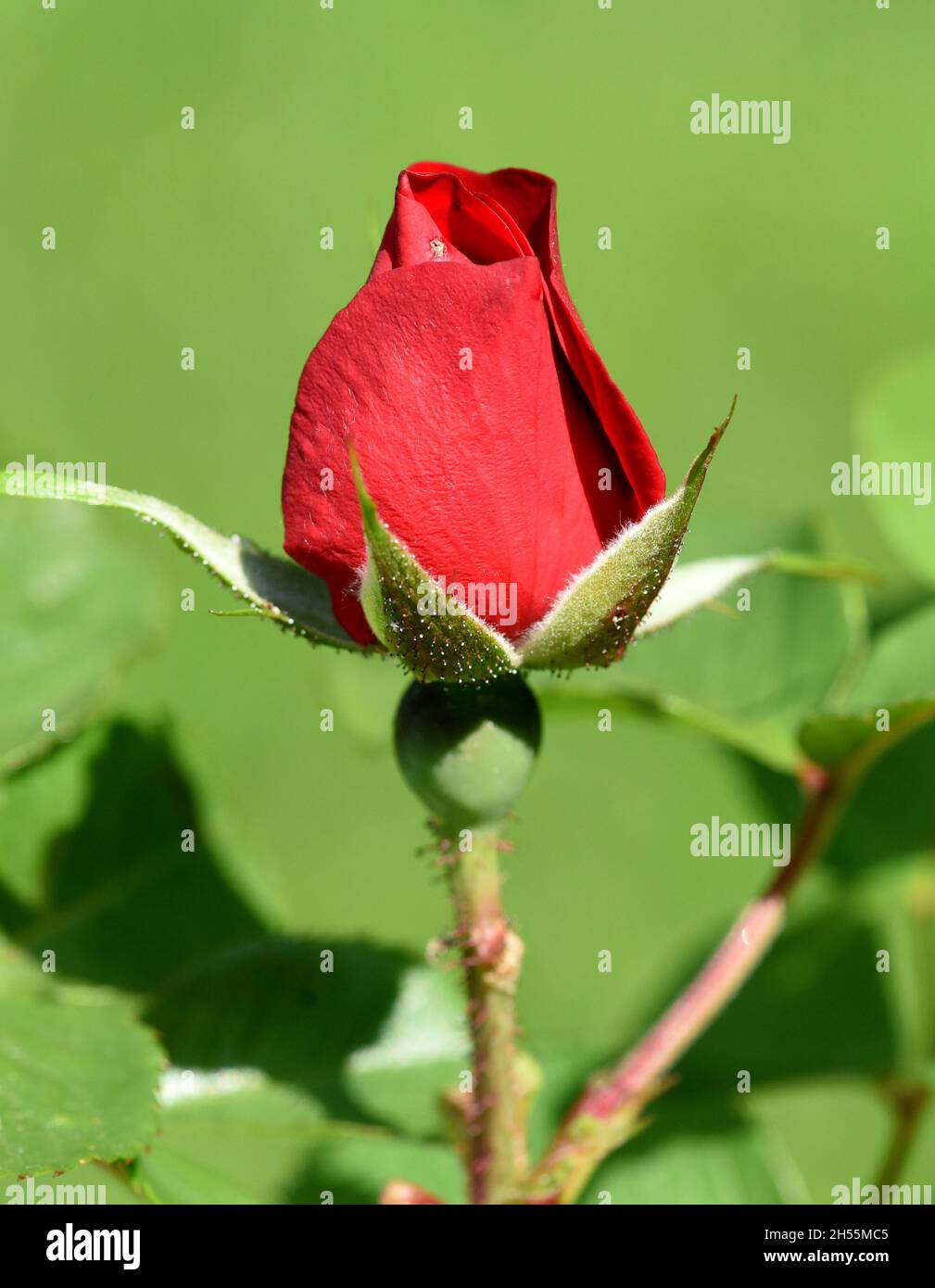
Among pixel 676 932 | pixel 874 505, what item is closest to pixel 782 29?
pixel 676 932

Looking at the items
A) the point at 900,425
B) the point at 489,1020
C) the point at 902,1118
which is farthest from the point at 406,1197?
the point at 900,425

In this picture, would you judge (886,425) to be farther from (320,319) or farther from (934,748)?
(320,319)

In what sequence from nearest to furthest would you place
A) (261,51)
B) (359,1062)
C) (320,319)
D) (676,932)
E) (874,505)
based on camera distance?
(359,1062) → (874,505) → (676,932) → (320,319) → (261,51)

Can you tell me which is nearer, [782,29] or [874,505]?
[874,505]

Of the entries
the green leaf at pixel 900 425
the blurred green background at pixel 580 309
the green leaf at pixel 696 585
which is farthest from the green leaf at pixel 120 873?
the green leaf at pixel 900 425

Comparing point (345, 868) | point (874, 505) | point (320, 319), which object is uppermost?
point (320, 319)

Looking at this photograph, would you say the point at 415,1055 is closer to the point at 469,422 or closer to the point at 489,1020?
the point at 489,1020

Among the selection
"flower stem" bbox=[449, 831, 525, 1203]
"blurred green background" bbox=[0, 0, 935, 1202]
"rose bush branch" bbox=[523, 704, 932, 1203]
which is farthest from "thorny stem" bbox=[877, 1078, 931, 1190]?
"flower stem" bbox=[449, 831, 525, 1203]

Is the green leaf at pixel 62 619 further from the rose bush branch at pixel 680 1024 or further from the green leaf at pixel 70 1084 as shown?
the rose bush branch at pixel 680 1024
